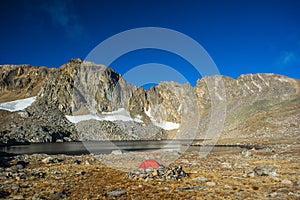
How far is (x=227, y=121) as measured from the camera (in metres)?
171

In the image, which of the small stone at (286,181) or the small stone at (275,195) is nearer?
the small stone at (275,195)

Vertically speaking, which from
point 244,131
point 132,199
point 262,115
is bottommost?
point 132,199

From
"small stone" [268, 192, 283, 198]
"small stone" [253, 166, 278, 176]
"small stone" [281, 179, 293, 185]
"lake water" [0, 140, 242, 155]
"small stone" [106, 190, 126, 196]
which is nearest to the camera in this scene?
"small stone" [268, 192, 283, 198]

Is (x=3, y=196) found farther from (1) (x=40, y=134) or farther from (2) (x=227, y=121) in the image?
(2) (x=227, y=121)

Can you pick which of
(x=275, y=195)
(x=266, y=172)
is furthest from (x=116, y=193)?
(x=266, y=172)

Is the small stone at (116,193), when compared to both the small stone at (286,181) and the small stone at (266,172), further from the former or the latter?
the small stone at (266,172)

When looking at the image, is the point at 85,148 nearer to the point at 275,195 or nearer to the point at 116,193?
the point at 116,193

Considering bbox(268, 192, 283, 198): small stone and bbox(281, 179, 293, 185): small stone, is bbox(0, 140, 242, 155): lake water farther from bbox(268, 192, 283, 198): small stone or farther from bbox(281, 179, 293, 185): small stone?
bbox(268, 192, 283, 198): small stone

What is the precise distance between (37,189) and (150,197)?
401 inches

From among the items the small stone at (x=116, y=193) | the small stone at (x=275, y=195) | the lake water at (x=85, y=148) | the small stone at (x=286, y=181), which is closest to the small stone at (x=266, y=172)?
the small stone at (x=286, y=181)

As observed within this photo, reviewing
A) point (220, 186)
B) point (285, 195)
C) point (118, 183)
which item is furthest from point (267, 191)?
point (118, 183)

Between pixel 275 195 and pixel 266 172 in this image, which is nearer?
pixel 275 195

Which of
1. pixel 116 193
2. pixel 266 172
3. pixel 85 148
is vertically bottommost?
pixel 116 193

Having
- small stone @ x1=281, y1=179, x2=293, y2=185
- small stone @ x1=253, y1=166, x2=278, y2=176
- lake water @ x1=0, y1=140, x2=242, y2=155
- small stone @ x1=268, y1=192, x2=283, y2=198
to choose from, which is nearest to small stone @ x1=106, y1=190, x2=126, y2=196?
small stone @ x1=268, y1=192, x2=283, y2=198
